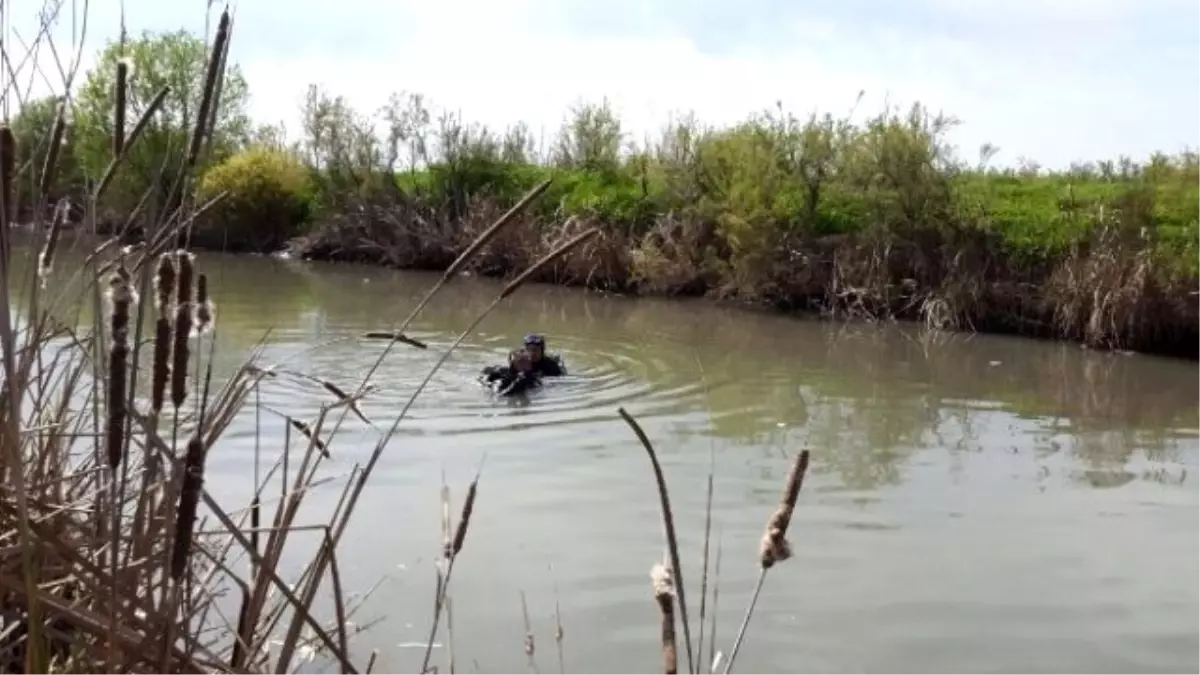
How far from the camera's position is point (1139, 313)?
60.7 ft

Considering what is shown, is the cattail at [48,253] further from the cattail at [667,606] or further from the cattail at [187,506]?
the cattail at [667,606]

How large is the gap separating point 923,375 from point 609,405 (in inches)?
192

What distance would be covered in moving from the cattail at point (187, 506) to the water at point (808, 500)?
3.64 feet

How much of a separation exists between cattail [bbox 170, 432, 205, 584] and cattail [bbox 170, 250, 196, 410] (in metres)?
0.19

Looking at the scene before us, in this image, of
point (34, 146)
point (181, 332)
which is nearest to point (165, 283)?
point (181, 332)

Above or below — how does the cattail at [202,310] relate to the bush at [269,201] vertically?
below

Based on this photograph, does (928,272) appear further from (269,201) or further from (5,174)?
(5,174)

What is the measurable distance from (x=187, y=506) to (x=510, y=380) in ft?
37.0

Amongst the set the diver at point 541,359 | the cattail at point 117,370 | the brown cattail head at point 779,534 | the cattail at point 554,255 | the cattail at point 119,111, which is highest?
the cattail at point 119,111

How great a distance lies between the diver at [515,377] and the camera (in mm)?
12719

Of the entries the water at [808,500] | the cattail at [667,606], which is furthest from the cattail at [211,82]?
the water at [808,500]

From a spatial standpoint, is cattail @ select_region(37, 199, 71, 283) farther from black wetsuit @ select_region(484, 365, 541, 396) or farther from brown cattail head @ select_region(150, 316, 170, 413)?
black wetsuit @ select_region(484, 365, 541, 396)

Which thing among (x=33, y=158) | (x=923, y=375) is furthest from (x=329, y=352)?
(x=33, y=158)

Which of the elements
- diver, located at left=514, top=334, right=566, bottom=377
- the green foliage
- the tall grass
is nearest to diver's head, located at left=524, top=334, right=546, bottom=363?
diver, located at left=514, top=334, right=566, bottom=377
